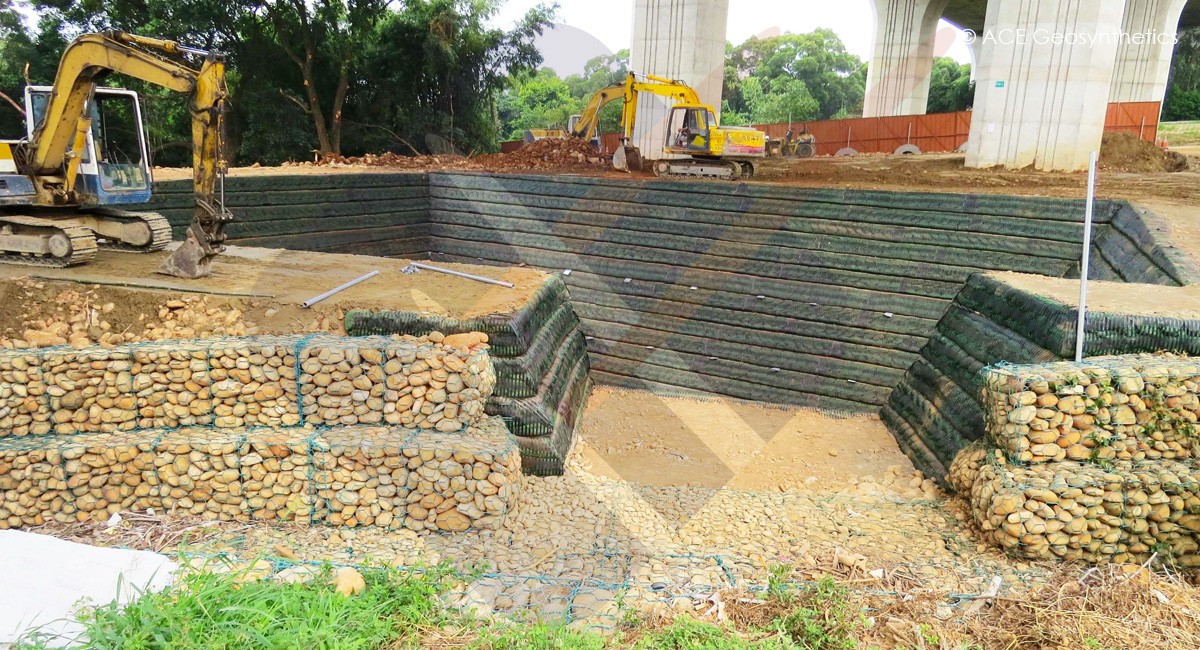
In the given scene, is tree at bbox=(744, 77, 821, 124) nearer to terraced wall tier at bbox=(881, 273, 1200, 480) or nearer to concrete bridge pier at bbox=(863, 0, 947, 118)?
concrete bridge pier at bbox=(863, 0, 947, 118)

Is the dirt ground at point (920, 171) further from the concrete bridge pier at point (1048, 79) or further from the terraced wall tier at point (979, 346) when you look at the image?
the terraced wall tier at point (979, 346)

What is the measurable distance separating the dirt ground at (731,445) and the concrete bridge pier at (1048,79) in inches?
399

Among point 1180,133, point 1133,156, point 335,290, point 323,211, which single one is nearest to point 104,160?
point 335,290

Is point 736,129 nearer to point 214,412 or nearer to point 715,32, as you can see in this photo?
point 715,32

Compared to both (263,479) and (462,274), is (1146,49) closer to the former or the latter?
(462,274)

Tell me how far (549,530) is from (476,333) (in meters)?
2.24

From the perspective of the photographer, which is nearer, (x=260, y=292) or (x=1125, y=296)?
(x=1125, y=296)

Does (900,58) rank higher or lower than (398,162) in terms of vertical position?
higher

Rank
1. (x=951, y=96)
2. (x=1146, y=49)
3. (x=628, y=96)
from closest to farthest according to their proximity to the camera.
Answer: (x=628, y=96) → (x=1146, y=49) → (x=951, y=96)

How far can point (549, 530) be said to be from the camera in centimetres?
701

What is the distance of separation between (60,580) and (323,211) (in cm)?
1087

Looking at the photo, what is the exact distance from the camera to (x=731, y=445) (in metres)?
9.81

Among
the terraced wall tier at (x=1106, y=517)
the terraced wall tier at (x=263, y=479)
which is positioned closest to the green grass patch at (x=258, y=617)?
the terraced wall tier at (x=263, y=479)

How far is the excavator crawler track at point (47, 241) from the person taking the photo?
9234 mm
